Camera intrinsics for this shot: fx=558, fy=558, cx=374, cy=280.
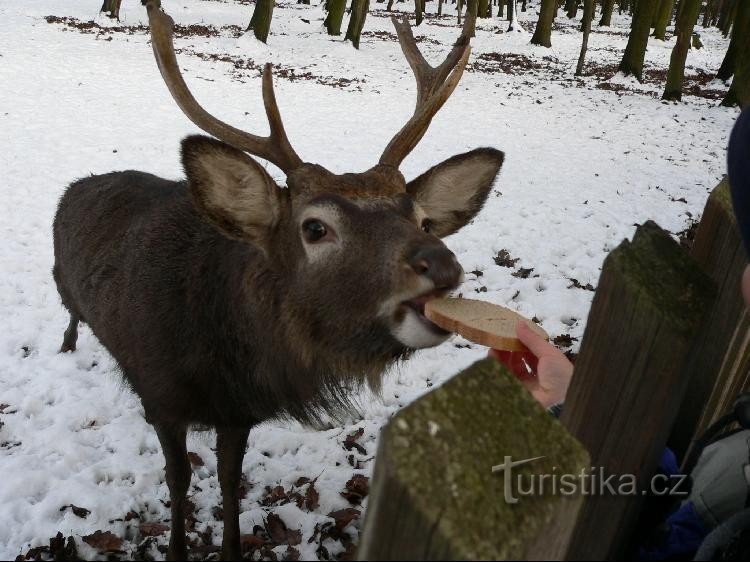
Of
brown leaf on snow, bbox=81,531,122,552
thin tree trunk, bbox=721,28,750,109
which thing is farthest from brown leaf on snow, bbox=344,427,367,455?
thin tree trunk, bbox=721,28,750,109

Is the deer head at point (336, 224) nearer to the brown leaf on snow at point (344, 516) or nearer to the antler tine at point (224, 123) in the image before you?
the antler tine at point (224, 123)

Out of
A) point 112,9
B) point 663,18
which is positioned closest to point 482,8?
point 663,18

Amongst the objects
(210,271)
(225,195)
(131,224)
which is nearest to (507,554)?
(225,195)

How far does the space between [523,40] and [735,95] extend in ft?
52.0

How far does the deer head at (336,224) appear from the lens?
7.15ft

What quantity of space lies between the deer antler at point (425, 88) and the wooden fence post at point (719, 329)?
1456 mm

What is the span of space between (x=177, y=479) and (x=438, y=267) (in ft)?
6.91

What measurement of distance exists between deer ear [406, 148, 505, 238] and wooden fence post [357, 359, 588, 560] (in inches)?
74.8

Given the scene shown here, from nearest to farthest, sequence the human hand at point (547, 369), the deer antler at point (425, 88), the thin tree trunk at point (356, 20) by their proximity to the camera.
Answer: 1. the human hand at point (547, 369)
2. the deer antler at point (425, 88)
3. the thin tree trunk at point (356, 20)

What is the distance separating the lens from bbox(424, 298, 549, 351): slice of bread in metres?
1.98

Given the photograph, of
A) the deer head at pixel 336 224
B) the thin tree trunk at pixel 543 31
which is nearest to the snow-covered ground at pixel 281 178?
the deer head at pixel 336 224

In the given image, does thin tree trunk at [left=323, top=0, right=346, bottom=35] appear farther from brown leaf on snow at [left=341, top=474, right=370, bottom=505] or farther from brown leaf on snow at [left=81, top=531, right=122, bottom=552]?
brown leaf on snow at [left=81, top=531, right=122, bottom=552]

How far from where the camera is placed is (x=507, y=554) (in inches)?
33.7

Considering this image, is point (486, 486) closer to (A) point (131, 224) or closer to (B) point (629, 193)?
(A) point (131, 224)
